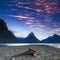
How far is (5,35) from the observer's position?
4.12 meters

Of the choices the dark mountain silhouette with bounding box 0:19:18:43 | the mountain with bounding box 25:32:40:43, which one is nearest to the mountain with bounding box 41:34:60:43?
the mountain with bounding box 25:32:40:43

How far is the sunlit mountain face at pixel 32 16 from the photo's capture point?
13.7 ft

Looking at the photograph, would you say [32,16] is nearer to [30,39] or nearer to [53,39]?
[30,39]

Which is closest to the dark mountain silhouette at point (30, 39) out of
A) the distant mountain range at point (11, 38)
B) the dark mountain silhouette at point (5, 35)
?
the distant mountain range at point (11, 38)

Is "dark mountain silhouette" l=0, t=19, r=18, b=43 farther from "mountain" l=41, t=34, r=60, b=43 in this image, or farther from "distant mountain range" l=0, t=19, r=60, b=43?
"mountain" l=41, t=34, r=60, b=43

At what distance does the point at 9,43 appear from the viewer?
417 cm

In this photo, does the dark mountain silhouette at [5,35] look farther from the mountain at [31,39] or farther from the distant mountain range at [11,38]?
the mountain at [31,39]

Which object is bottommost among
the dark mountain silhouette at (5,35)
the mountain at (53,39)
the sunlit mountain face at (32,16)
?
the mountain at (53,39)

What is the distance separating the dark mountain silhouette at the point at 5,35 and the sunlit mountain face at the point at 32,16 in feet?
0.23

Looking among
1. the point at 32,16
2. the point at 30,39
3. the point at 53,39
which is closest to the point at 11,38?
the point at 30,39

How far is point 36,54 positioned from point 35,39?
→ 0.30 metres

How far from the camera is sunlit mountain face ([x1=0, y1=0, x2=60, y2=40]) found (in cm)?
418

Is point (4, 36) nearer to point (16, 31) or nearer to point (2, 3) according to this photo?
point (16, 31)

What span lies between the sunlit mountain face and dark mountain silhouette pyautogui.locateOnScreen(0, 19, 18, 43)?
71mm
